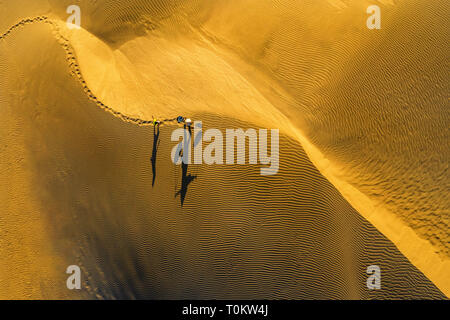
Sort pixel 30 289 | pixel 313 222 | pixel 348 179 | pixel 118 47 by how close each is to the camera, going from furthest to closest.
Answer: pixel 118 47 → pixel 30 289 → pixel 348 179 → pixel 313 222

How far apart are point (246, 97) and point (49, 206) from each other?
852 centimetres

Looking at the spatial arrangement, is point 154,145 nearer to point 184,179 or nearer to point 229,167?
point 184,179

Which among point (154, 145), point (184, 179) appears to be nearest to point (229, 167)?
point (184, 179)

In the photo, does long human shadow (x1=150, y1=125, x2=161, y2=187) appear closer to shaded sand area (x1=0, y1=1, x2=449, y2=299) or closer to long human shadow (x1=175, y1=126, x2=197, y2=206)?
shaded sand area (x1=0, y1=1, x2=449, y2=299)

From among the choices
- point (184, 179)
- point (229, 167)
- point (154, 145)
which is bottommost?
point (184, 179)

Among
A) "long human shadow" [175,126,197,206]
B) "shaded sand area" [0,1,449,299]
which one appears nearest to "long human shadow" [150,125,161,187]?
"shaded sand area" [0,1,449,299]

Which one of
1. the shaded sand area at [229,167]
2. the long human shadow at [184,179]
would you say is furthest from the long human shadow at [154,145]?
the long human shadow at [184,179]

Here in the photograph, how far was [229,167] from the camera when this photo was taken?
8336 mm

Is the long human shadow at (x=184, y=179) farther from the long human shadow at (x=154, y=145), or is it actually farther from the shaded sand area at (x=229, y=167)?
the long human shadow at (x=154, y=145)

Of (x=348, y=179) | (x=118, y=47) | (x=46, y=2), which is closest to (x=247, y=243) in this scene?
(x=348, y=179)

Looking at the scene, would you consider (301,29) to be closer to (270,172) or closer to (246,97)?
(246,97)

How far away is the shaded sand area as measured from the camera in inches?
324

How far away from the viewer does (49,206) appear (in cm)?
923

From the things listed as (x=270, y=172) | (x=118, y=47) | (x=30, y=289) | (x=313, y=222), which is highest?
(x=118, y=47)
